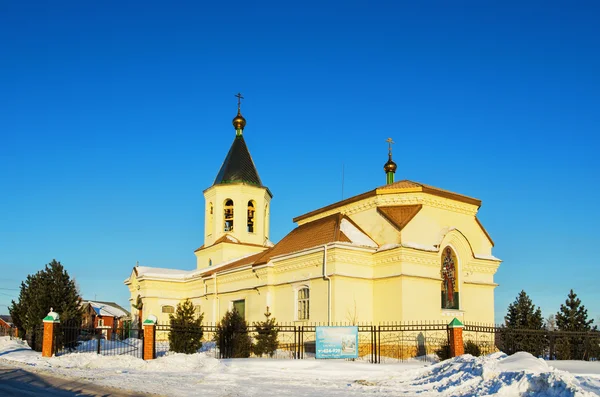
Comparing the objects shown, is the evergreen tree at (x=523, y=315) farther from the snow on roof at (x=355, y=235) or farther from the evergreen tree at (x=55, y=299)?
the evergreen tree at (x=55, y=299)

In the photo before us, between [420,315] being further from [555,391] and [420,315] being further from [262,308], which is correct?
[555,391]

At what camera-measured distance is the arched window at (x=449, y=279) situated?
23.6 meters

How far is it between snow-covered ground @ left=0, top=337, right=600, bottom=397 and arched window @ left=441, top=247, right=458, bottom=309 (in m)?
6.31

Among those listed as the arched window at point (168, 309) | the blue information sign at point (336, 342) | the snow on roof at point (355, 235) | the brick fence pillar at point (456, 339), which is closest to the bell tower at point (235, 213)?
the arched window at point (168, 309)

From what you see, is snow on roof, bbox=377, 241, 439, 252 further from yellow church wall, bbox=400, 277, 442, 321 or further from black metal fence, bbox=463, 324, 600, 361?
black metal fence, bbox=463, 324, 600, 361

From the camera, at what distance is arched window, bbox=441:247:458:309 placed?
2359 centimetres

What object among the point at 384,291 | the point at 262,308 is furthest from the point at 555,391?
the point at 262,308

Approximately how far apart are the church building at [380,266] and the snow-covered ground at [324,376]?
5.58m

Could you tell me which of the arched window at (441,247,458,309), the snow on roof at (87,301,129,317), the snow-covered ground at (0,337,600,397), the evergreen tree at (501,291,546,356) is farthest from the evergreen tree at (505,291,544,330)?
the snow on roof at (87,301,129,317)

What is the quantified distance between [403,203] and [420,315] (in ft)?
15.0

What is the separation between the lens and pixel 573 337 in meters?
23.0

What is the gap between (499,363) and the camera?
13.0m

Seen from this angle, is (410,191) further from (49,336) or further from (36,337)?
(36,337)

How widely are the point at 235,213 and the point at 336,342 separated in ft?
57.4
